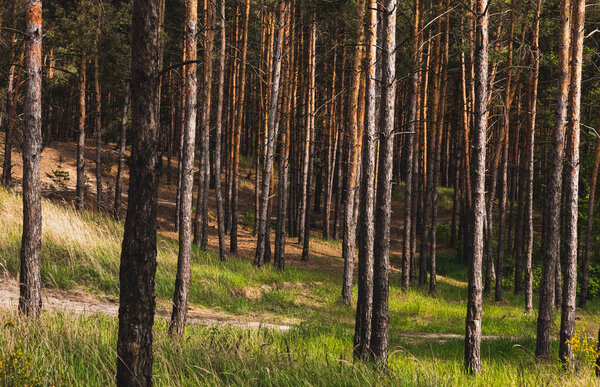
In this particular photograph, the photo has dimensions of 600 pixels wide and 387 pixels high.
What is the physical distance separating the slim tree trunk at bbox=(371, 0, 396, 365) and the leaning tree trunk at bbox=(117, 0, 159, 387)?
4.28 meters

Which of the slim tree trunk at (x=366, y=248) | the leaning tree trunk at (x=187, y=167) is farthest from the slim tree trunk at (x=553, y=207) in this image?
the leaning tree trunk at (x=187, y=167)

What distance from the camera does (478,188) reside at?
7.83 metres

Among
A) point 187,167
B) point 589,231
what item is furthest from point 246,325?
point 589,231

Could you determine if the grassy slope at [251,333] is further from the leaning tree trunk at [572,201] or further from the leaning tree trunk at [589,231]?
the leaning tree trunk at [572,201]

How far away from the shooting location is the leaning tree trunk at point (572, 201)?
9039 mm

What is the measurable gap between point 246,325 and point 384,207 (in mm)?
3879

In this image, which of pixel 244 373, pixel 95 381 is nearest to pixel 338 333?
pixel 244 373

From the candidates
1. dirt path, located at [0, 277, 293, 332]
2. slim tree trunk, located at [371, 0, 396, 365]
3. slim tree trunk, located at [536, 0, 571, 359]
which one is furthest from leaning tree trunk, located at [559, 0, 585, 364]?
dirt path, located at [0, 277, 293, 332]

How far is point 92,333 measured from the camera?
602 cm

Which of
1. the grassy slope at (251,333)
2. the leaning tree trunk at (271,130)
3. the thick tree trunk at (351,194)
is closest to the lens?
the grassy slope at (251,333)

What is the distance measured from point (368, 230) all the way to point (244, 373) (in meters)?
4.13

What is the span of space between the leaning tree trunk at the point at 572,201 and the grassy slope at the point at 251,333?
3.06 feet

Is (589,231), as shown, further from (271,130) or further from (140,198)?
(140,198)

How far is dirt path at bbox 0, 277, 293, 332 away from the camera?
888 cm
